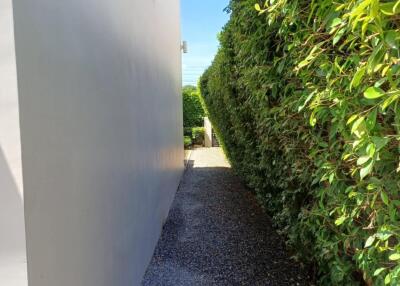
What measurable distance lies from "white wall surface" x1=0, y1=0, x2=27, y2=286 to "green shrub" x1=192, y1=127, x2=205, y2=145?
60.6ft

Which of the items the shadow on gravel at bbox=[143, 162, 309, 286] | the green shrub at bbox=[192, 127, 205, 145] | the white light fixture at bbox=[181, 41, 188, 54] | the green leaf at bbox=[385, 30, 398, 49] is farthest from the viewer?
the green shrub at bbox=[192, 127, 205, 145]

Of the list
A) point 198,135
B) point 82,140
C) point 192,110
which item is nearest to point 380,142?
point 82,140

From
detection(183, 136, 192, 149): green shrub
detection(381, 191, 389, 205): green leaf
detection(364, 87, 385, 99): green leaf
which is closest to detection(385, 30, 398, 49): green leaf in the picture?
detection(364, 87, 385, 99): green leaf

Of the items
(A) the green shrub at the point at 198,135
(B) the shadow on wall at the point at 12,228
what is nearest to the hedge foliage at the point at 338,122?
(B) the shadow on wall at the point at 12,228

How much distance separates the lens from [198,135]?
20.1 meters

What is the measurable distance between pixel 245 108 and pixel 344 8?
2997 mm

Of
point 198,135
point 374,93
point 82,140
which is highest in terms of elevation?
point 374,93

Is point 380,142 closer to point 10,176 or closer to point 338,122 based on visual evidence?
point 338,122

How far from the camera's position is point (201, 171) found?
10656 millimetres

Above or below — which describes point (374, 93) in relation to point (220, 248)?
above

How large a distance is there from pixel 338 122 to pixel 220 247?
330 centimetres

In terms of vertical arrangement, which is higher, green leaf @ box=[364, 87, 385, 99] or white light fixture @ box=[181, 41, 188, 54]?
white light fixture @ box=[181, 41, 188, 54]

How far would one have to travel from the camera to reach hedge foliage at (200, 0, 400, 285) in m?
1.11

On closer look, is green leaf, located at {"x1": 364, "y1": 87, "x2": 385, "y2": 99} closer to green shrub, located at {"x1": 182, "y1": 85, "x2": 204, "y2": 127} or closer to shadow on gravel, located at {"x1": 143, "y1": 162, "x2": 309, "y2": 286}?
shadow on gravel, located at {"x1": 143, "y1": 162, "x2": 309, "y2": 286}
